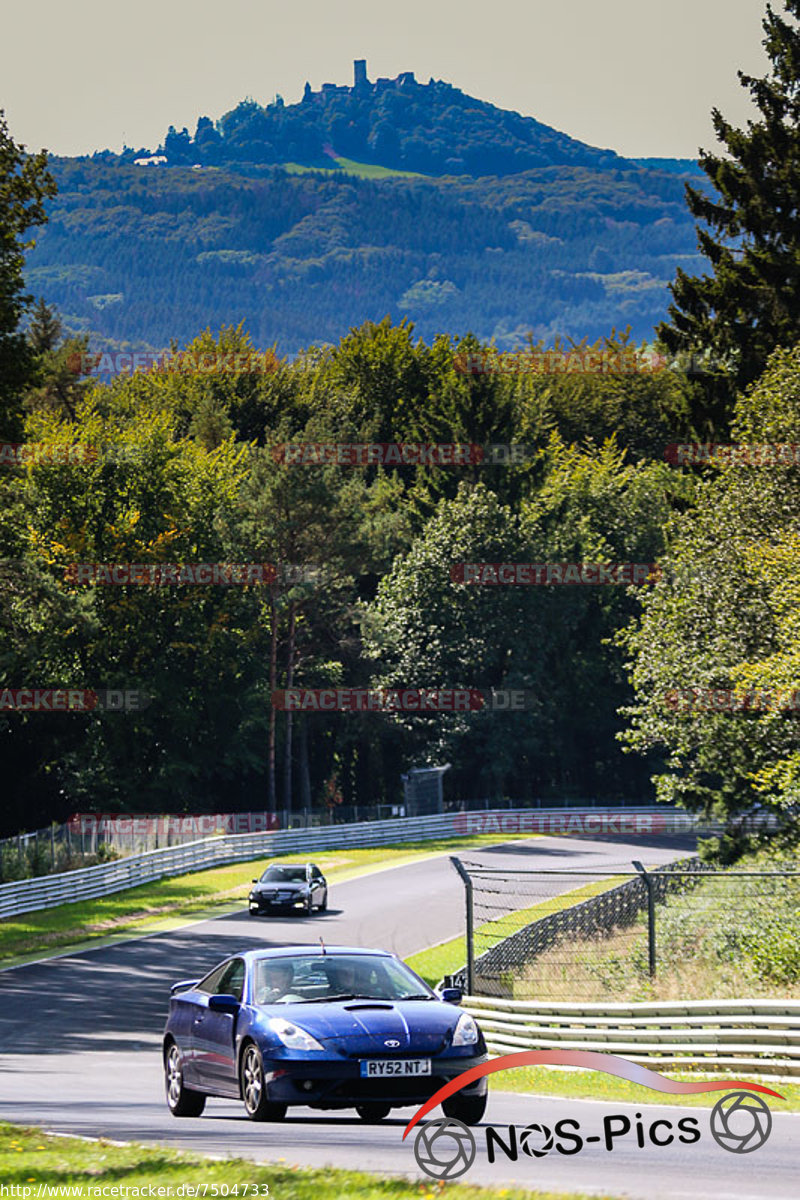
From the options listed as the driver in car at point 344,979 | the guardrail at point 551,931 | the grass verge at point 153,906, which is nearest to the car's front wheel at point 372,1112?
the driver in car at point 344,979

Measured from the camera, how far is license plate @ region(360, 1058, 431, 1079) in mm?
11445

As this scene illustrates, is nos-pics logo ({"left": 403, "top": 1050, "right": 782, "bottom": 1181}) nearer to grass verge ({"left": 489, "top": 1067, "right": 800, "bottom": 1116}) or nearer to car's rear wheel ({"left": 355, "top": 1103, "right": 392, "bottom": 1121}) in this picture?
car's rear wheel ({"left": 355, "top": 1103, "right": 392, "bottom": 1121})

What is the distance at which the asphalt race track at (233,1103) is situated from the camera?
9961 millimetres

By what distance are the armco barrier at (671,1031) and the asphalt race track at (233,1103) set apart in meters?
1.90

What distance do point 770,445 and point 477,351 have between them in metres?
57.4

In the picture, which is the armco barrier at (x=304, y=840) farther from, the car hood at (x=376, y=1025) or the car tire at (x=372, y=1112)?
the car hood at (x=376, y=1025)

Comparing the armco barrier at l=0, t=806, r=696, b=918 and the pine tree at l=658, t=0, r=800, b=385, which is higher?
the pine tree at l=658, t=0, r=800, b=385

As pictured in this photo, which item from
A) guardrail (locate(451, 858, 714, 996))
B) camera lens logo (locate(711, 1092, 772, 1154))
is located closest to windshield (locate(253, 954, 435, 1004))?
camera lens logo (locate(711, 1092, 772, 1154))

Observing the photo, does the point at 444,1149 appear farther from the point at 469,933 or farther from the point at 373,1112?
the point at 469,933

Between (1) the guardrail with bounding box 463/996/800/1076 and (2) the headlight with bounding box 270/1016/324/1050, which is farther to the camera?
(1) the guardrail with bounding box 463/996/800/1076

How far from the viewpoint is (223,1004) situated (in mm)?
12672

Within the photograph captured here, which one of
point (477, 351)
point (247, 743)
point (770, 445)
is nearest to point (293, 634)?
point (247, 743)

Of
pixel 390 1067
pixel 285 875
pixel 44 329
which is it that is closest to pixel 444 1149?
pixel 390 1067

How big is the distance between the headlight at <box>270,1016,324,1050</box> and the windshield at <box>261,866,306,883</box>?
29693 mm
